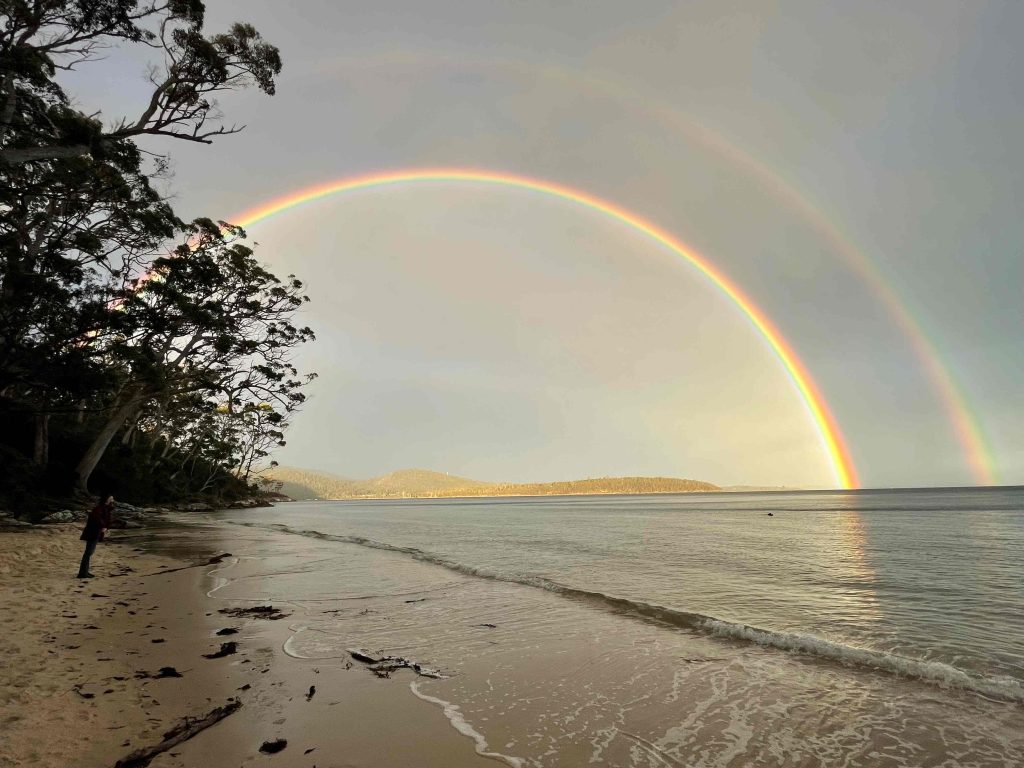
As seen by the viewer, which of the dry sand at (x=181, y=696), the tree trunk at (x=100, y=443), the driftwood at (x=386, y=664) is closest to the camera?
the dry sand at (x=181, y=696)

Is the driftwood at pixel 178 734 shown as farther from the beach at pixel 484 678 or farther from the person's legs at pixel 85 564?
the person's legs at pixel 85 564

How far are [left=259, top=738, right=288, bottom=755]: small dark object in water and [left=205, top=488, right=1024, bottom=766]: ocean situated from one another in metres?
1.68

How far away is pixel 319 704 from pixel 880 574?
17.5 m

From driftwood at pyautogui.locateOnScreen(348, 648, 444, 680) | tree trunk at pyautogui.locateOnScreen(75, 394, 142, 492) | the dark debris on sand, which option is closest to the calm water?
driftwood at pyautogui.locateOnScreen(348, 648, 444, 680)

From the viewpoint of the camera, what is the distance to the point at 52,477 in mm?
28984

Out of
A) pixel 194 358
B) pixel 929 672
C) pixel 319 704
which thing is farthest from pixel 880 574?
pixel 194 358

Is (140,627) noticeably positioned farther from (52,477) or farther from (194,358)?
(194,358)

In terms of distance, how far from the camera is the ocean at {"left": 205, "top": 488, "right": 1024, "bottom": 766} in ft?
16.6

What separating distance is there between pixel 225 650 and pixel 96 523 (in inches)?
346

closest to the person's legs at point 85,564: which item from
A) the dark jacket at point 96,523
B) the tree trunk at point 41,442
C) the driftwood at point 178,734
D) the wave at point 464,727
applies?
the dark jacket at point 96,523

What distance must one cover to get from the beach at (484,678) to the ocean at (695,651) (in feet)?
0.13

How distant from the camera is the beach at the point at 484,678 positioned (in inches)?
186

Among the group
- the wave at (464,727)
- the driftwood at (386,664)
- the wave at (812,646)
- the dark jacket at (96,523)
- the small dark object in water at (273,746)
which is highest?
the wave at (812,646)

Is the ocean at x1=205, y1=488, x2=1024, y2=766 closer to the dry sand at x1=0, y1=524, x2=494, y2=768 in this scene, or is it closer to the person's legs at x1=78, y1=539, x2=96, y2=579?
the dry sand at x1=0, y1=524, x2=494, y2=768
